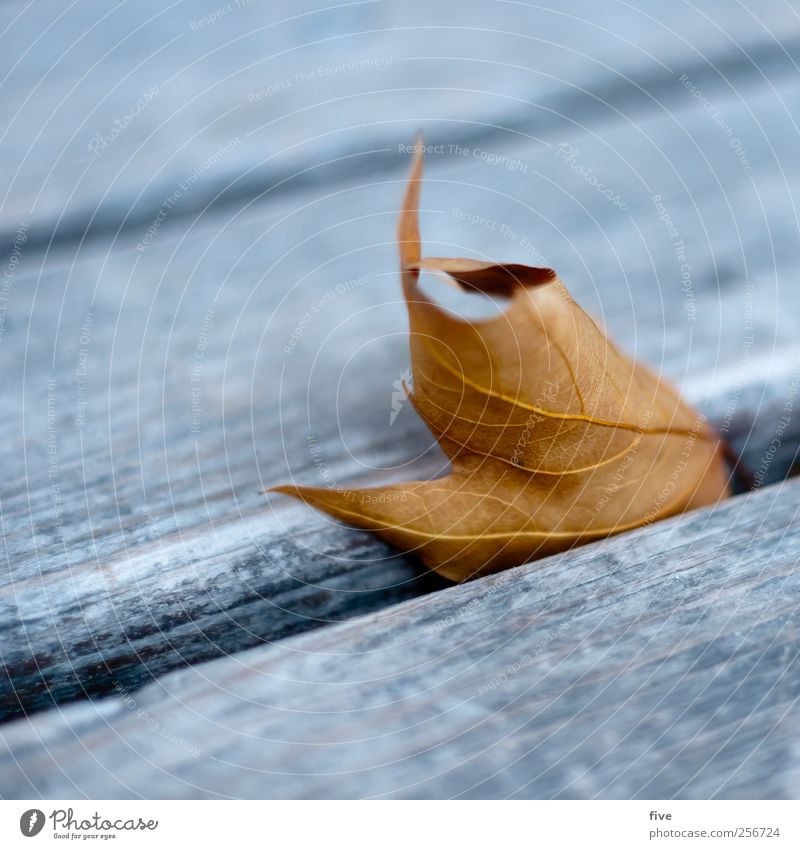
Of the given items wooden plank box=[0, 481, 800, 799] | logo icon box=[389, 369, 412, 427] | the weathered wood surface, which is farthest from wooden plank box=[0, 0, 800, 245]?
wooden plank box=[0, 481, 800, 799]

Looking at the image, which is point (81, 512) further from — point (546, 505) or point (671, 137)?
point (671, 137)

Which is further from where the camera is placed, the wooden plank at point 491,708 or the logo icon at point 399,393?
the logo icon at point 399,393

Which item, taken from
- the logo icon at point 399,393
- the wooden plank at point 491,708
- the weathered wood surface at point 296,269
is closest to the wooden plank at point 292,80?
the weathered wood surface at point 296,269

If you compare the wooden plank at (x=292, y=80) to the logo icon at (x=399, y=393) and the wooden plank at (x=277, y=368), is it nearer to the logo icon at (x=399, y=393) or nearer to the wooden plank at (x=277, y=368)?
the wooden plank at (x=277, y=368)
